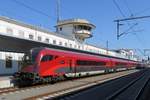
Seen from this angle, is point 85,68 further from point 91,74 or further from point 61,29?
point 61,29

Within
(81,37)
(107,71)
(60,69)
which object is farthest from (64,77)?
(81,37)

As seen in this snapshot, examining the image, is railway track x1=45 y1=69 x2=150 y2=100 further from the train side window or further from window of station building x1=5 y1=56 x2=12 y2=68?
window of station building x1=5 y1=56 x2=12 y2=68

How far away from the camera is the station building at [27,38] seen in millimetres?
28859

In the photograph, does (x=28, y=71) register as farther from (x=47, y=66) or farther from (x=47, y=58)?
(x=47, y=58)

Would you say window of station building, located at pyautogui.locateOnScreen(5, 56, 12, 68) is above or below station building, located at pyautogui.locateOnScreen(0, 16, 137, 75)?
below

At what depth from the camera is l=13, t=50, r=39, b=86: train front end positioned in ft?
81.0

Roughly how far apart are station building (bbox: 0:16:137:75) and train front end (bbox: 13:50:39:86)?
195 cm

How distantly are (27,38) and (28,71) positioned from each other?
135 inches

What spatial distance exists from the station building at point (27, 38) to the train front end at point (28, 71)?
76.7 inches

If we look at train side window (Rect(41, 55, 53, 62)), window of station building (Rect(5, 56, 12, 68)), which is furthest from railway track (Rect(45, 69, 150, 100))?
window of station building (Rect(5, 56, 12, 68))

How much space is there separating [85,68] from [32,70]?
43.3 feet

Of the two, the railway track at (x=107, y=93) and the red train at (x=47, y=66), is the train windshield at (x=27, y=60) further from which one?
the railway track at (x=107, y=93)

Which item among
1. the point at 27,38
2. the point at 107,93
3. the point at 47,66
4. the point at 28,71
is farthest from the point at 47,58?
the point at 107,93

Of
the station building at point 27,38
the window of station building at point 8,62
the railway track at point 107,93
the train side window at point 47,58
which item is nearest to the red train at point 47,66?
the train side window at point 47,58
